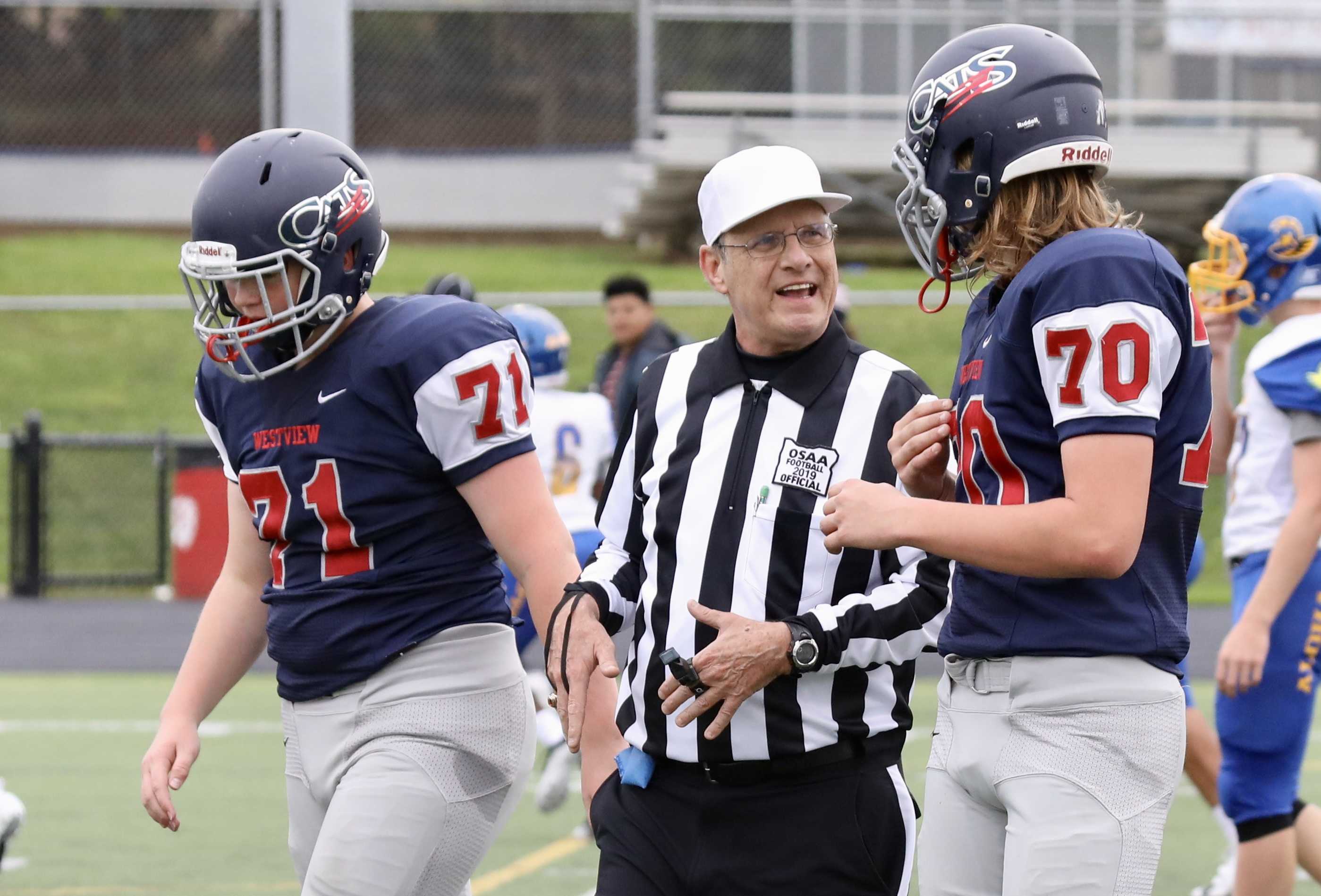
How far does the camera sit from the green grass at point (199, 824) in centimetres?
561

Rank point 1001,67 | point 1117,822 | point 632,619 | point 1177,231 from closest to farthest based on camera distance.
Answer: point 1117,822, point 1001,67, point 632,619, point 1177,231

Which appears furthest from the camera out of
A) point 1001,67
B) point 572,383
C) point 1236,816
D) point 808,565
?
point 572,383

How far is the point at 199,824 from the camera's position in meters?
6.48

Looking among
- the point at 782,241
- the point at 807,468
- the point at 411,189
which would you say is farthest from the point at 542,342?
the point at 411,189

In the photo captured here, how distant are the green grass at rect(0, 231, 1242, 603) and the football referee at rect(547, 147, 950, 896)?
Result: 10.8 m

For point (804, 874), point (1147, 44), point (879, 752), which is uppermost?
point (1147, 44)

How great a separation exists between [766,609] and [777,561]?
0.08 meters

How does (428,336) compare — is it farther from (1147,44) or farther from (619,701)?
(1147,44)

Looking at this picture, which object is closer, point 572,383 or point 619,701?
point 619,701

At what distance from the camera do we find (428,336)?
3.00 meters

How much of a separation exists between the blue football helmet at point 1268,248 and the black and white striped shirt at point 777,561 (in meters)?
1.85

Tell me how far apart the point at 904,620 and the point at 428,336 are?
38.8 inches

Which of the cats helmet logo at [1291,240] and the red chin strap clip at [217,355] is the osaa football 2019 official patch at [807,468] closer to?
the red chin strap clip at [217,355]

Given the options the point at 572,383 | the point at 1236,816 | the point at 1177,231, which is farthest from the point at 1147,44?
the point at 1236,816
